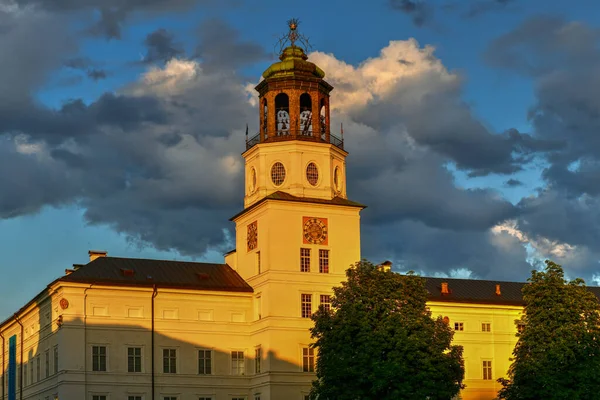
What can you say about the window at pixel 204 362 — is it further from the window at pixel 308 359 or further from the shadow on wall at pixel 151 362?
the window at pixel 308 359

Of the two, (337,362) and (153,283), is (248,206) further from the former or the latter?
(337,362)

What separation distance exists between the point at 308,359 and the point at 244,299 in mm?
7313

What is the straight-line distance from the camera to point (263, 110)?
90.8m

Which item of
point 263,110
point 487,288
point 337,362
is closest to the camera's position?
point 337,362

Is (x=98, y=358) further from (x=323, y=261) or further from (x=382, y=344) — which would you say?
(x=382, y=344)

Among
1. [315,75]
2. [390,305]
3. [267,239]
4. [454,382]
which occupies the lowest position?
[454,382]

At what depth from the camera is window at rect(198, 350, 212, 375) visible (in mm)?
85562

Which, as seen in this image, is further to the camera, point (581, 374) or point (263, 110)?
point (263, 110)

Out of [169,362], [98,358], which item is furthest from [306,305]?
[98,358]

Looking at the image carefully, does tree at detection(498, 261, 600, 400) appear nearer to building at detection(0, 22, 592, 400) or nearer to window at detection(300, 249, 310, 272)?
building at detection(0, 22, 592, 400)

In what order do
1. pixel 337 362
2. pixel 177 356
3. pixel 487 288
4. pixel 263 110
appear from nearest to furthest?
pixel 337 362 → pixel 177 356 → pixel 263 110 → pixel 487 288

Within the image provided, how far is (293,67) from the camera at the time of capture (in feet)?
296

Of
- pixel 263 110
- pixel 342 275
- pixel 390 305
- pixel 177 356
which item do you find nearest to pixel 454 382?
pixel 390 305

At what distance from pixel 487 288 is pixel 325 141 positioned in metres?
21.7
